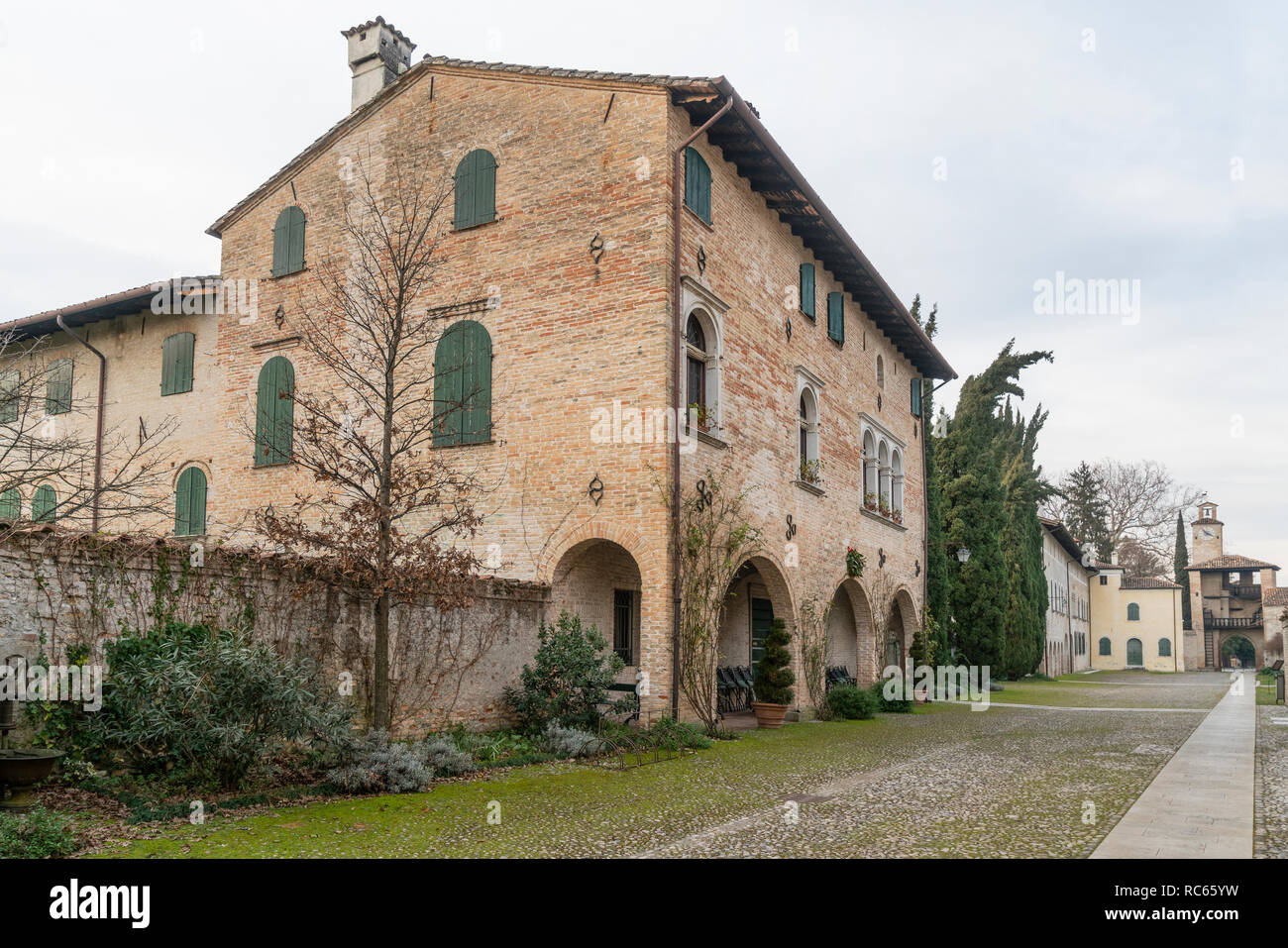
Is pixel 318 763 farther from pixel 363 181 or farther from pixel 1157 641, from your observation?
pixel 1157 641

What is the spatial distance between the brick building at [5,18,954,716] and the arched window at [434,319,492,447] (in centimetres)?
7

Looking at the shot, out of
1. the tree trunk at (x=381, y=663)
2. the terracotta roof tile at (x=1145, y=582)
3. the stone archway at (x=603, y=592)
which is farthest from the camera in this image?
the terracotta roof tile at (x=1145, y=582)

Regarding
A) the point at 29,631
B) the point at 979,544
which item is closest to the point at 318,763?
the point at 29,631

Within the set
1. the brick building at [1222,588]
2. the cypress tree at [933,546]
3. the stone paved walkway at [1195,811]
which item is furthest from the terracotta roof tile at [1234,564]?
the stone paved walkway at [1195,811]

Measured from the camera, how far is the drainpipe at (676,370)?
40.4 feet

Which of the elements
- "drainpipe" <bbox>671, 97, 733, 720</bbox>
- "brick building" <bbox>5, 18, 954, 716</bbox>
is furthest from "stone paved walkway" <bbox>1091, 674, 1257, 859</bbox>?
"brick building" <bbox>5, 18, 954, 716</bbox>

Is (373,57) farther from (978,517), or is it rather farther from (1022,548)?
(1022,548)

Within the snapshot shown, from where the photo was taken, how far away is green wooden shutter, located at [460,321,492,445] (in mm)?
13945

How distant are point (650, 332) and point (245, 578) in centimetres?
601

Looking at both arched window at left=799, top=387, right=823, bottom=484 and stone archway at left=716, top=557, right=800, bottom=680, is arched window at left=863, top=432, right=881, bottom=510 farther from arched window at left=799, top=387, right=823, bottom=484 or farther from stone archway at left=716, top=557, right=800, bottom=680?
stone archway at left=716, top=557, right=800, bottom=680

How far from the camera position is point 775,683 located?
14852 mm

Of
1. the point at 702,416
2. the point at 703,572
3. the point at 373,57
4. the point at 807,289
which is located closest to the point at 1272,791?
the point at 703,572

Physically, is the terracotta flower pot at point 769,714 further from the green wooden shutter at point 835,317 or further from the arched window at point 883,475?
the arched window at point 883,475

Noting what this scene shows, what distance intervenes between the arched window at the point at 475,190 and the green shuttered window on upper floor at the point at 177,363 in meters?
6.48
